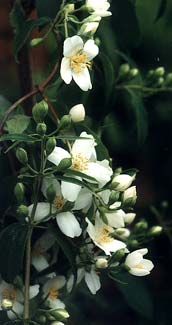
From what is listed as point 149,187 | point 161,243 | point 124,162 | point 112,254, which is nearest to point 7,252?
point 112,254

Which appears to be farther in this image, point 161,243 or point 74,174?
point 161,243

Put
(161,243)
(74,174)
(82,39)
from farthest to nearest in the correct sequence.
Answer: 1. (161,243)
2. (82,39)
3. (74,174)

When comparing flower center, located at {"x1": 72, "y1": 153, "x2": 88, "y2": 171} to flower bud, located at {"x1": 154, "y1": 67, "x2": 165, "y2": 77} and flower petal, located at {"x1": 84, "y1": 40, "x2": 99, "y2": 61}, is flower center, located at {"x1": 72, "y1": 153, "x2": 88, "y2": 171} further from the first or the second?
flower bud, located at {"x1": 154, "y1": 67, "x2": 165, "y2": 77}

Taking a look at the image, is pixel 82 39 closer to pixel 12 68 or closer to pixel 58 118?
pixel 58 118

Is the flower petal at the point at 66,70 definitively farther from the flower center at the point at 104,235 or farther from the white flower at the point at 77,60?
the flower center at the point at 104,235

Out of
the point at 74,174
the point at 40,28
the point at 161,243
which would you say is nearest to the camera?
the point at 74,174

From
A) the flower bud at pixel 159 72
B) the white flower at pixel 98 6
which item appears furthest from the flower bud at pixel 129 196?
the flower bud at pixel 159 72

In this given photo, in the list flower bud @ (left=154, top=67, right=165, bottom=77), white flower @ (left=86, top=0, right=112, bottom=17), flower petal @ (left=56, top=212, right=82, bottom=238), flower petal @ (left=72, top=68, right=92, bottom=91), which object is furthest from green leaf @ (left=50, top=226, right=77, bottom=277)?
flower bud @ (left=154, top=67, right=165, bottom=77)
